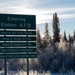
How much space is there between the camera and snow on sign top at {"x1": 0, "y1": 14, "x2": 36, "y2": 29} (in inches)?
843

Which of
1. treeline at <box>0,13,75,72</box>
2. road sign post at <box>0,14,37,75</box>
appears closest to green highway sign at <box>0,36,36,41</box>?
road sign post at <box>0,14,37,75</box>

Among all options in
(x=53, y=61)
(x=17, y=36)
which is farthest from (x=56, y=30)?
(x=17, y=36)

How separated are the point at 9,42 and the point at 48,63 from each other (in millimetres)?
31442

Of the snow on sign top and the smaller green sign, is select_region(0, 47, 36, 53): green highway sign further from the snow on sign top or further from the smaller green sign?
the snow on sign top

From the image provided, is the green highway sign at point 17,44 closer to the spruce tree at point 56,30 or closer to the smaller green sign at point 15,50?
the smaller green sign at point 15,50

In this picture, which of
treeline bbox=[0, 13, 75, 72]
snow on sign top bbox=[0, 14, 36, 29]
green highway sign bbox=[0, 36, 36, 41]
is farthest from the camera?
treeline bbox=[0, 13, 75, 72]

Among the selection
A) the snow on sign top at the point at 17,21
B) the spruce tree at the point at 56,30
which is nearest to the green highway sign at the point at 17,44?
the snow on sign top at the point at 17,21

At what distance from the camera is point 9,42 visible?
70.9 ft

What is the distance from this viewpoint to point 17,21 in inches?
851

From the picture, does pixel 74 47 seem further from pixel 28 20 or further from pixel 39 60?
pixel 28 20

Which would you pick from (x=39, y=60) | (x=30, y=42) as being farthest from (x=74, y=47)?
(x=30, y=42)

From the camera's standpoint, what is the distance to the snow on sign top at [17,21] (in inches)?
843

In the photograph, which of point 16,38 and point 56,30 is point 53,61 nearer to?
point 56,30

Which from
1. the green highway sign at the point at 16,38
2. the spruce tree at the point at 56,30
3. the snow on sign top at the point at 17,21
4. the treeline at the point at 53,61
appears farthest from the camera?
the spruce tree at the point at 56,30
